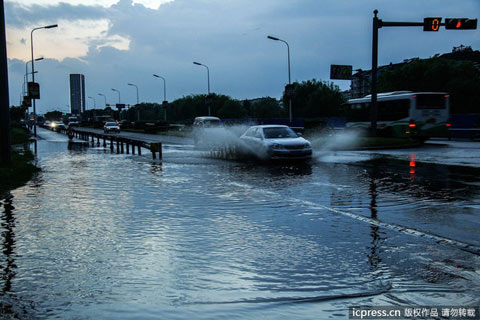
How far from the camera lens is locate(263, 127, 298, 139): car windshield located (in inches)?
798

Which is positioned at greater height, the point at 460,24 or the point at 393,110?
the point at 460,24

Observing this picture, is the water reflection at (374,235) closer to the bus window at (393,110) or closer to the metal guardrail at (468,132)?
the bus window at (393,110)

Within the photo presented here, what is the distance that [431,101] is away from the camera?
98.3 ft

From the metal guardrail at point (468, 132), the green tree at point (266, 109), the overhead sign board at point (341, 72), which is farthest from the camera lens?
the green tree at point (266, 109)

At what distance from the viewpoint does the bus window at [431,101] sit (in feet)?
97.9

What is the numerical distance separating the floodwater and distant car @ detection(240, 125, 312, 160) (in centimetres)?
637

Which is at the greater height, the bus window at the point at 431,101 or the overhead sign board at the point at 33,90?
the overhead sign board at the point at 33,90

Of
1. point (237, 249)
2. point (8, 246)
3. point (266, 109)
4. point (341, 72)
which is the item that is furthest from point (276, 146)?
point (266, 109)

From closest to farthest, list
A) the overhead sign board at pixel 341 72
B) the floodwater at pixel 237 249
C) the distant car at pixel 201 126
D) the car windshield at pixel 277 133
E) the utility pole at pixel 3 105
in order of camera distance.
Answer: the floodwater at pixel 237 249 < the utility pole at pixel 3 105 < the car windshield at pixel 277 133 < the distant car at pixel 201 126 < the overhead sign board at pixel 341 72

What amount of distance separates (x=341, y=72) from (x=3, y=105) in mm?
25547

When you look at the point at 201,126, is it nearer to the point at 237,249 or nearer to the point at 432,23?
the point at 432,23

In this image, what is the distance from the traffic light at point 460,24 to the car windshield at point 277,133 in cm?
1040

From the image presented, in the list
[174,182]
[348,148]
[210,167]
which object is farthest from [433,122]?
[174,182]

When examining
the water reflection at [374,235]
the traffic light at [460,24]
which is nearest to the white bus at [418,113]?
the traffic light at [460,24]
